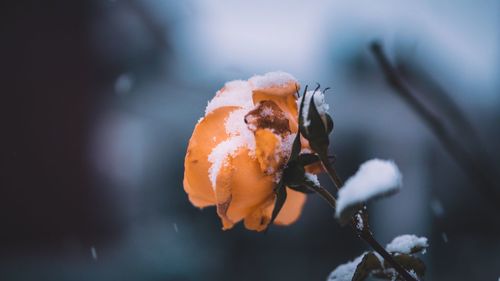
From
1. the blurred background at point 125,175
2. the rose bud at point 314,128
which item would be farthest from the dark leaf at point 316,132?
the blurred background at point 125,175

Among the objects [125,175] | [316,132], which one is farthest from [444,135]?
[125,175]

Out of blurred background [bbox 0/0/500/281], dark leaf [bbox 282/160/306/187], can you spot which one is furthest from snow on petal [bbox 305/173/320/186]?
blurred background [bbox 0/0/500/281]

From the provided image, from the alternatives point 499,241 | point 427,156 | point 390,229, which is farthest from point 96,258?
point 427,156

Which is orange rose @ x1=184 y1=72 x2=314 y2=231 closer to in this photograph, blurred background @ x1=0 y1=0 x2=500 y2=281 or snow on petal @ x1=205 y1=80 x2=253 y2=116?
snow on petal @ x1=205 y1=80 x2=253 y2=116

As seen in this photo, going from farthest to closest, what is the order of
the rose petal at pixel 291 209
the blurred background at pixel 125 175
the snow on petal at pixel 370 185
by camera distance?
the blurred background at pixel 125 175, the rose petal at pixel 291 209, the snow on petal at pixel 370 185

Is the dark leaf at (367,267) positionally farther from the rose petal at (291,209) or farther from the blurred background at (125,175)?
the blurred background at (125,175)

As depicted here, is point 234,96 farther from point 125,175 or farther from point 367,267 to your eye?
point 125,175
